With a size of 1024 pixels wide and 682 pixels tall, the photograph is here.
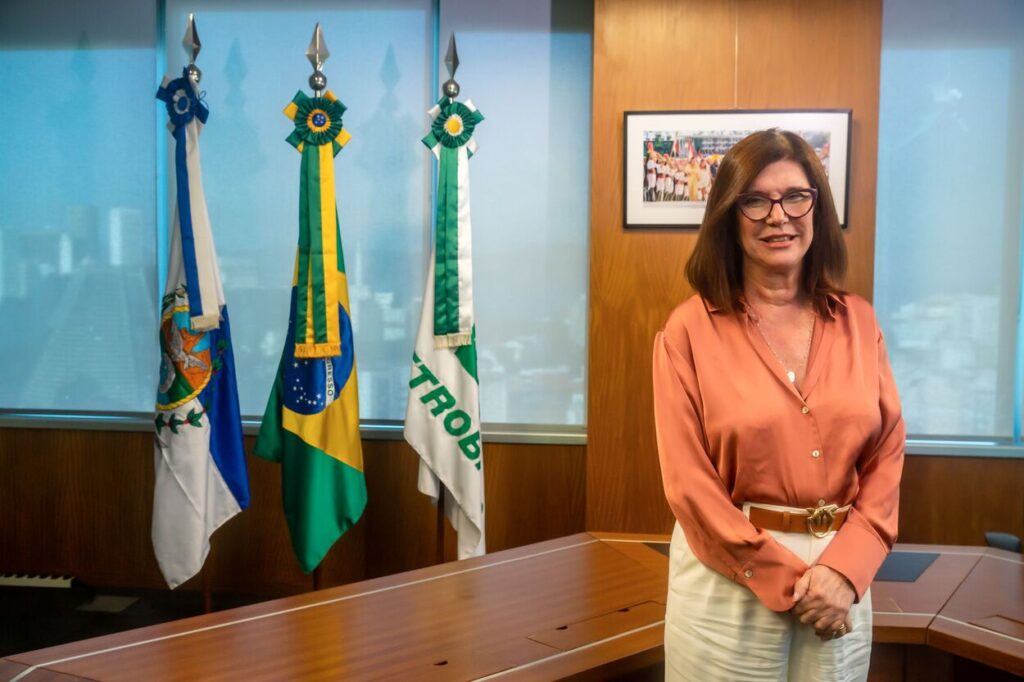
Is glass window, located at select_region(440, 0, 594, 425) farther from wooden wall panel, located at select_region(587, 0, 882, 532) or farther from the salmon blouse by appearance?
the salmon blouse

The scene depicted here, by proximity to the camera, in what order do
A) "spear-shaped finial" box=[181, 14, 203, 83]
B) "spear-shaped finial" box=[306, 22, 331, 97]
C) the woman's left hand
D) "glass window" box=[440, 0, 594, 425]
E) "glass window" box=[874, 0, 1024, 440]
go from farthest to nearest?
"glass window" box=[440, 0, 594, 425], "glass window" box=[874, 0, 1024, 440], "spear-shaped finial" box=[181, 14, 203, 83], "spear-shaped finial" box=[306, 22, 331, 97], the woman's left hand

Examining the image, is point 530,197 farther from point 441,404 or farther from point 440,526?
point 440,526

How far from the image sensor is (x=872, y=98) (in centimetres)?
317

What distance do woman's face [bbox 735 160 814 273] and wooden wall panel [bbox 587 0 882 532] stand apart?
174cm

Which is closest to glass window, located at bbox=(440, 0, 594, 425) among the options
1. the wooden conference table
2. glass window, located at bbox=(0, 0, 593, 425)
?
glass window, located at bbox=(0, 0, 593, 425)

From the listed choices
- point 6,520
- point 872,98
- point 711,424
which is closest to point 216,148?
point 6,520

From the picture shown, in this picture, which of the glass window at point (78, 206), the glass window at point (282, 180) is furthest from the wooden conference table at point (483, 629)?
the glass window at point (78, 206)

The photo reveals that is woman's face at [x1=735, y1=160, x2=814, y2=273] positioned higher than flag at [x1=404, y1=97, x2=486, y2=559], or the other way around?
woman's face at [x1=735, y1=160, x2=814, y2=273]

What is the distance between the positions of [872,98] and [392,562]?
2626 mm

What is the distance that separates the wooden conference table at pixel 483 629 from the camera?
68.0 inches

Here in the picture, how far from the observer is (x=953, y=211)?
11.6 ft

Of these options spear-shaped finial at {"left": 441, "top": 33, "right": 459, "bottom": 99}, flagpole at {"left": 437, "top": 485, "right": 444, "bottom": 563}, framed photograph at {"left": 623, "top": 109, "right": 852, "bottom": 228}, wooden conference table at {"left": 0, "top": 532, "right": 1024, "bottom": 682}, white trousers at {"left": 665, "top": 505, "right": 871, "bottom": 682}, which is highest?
spear-shaped finial at {"left": 441, "top": 33, "right": 459, "bottom": 99}

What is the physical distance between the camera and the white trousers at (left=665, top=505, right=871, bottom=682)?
1439 mm

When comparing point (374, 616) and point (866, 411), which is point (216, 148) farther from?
point (866, 411)
